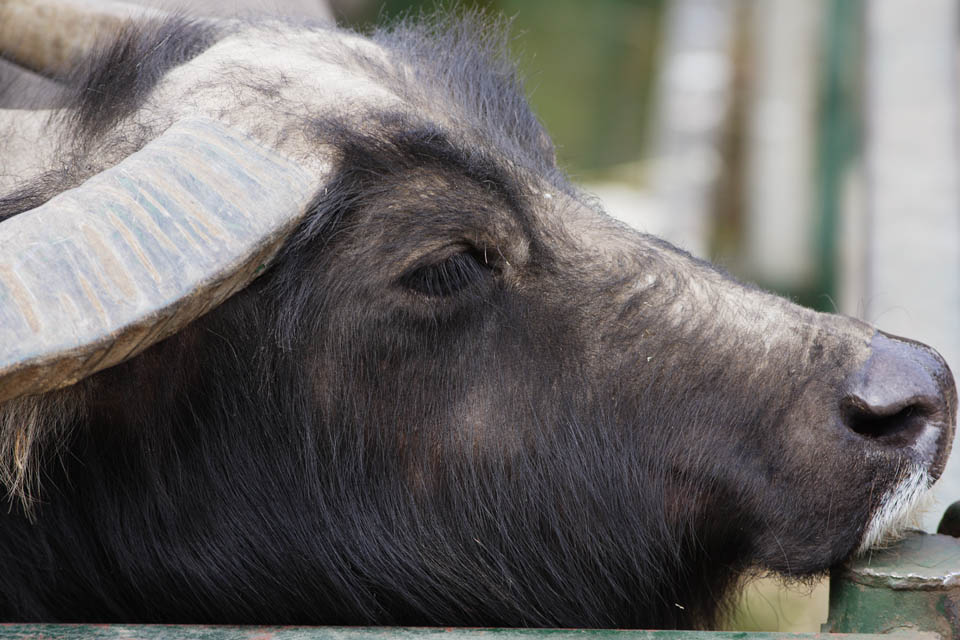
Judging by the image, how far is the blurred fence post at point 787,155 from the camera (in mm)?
8867

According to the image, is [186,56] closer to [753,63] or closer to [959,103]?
[959,103]

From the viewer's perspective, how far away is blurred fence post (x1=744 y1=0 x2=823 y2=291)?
29.1ft

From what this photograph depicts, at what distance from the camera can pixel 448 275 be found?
234cm

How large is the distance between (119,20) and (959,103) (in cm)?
290

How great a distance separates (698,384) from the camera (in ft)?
7.82

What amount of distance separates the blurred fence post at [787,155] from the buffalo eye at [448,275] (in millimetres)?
6640

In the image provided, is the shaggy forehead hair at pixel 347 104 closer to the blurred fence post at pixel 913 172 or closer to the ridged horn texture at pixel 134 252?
the ridged horn texture at pixel 134 252

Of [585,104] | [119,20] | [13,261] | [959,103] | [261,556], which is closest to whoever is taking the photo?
[13,261]

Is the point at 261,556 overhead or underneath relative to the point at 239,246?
underneath

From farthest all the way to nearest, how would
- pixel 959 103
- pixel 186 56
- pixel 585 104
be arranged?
pixel 585 104 → pixel 959 103 → pixel 186 56

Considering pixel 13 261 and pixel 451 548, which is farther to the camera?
pixel 451 548

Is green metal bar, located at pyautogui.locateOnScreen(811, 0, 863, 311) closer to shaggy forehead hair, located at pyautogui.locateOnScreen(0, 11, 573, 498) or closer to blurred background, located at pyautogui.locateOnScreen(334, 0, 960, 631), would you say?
blurred background, located at pyautogui.locateOnScreen(334, 0, 960, 631)

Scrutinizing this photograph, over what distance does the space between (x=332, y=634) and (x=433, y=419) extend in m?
0.63

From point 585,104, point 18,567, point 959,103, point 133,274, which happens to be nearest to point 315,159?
point 133,274
